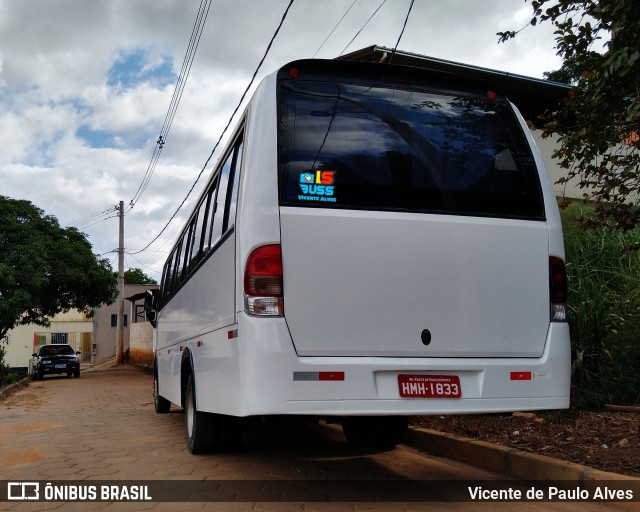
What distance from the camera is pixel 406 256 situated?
14.2 feet

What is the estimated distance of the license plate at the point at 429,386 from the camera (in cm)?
416

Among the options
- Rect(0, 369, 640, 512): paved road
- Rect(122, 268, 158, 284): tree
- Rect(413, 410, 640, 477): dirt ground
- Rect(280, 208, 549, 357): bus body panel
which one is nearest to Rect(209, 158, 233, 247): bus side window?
Rect(280, 208, 549, 357): bus body panel

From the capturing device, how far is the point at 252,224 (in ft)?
13.8

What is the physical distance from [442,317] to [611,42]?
2551 millimetres

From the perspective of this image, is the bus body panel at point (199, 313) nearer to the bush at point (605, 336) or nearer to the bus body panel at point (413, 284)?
the bus body panel at point (413, 284)

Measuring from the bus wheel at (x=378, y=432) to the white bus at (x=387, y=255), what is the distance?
185 cm

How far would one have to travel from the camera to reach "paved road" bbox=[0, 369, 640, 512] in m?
4.56

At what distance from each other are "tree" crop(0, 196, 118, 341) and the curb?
19.3m

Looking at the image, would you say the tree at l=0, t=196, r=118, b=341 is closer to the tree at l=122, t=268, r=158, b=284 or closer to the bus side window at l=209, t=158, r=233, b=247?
the bus side window at l=209, t=158, r=233, b=247

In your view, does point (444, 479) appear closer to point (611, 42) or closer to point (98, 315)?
point (611, 42)

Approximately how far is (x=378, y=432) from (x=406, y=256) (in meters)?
2.66

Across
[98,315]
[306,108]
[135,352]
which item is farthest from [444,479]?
[98,315]

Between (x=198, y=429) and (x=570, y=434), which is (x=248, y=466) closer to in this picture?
(x=198, y=429)

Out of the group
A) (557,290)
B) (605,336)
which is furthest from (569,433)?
(557,290)
